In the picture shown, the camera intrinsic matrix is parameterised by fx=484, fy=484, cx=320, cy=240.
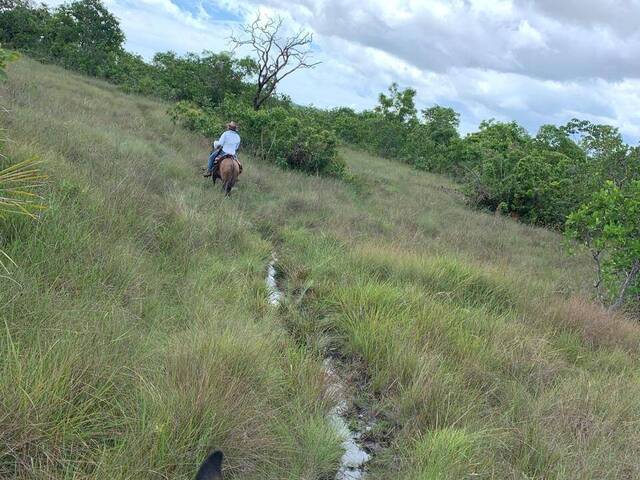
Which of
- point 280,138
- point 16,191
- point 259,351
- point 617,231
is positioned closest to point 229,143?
point 280,138

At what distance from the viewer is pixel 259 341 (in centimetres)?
341

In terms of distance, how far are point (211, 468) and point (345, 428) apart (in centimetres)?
148

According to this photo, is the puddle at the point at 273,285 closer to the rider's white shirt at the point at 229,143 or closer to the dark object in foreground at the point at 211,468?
the dark object in foreground at the point at 211,468

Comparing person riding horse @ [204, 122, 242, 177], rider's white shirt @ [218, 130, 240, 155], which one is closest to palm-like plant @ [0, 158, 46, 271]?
person riding horse @ [204, 122, 242, 177]

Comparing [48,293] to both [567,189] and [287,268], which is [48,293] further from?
[567,189]

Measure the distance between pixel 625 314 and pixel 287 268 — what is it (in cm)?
473

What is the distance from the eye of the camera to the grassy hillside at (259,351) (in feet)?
7.89

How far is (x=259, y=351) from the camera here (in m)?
3.29

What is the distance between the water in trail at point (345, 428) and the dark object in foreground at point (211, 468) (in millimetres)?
1042

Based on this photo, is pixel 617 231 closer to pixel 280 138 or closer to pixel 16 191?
pixel 16 191

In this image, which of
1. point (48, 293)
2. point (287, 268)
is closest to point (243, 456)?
point (48, 293)

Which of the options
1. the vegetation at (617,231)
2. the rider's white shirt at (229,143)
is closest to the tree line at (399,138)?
the vegetation at (617,231)

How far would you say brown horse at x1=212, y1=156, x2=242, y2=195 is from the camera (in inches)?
394

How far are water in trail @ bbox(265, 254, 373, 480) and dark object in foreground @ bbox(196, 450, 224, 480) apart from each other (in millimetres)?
1042
